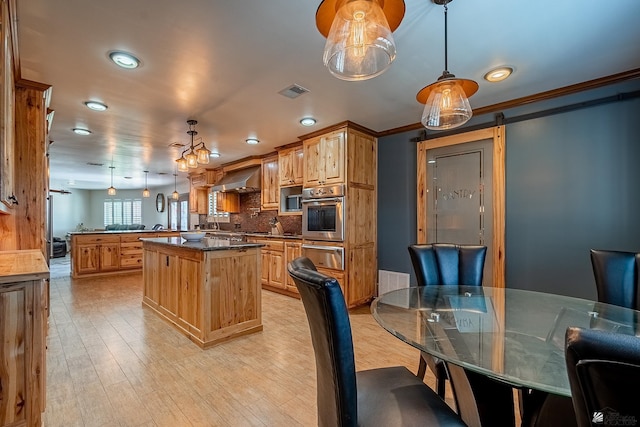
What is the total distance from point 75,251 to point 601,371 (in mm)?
7578

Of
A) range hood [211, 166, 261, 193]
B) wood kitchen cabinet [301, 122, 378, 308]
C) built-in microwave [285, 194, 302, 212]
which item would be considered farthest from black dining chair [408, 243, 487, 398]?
range hood [211, 166, 261, 193]

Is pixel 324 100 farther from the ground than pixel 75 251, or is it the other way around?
pixel 324 100

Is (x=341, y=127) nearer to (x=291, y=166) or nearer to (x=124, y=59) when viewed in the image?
(x=291, y=166)

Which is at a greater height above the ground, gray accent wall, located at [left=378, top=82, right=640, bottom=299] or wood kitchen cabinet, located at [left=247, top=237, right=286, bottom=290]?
gray accent wall, located at [left=378, top=82, right=640, bottom=299]

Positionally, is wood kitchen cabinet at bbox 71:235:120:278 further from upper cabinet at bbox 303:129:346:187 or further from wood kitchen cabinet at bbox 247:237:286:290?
upper cabinet at bbox 303:129:346:187

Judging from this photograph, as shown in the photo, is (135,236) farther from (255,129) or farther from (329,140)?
(329,140)

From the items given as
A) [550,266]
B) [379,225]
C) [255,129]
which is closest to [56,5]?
[255,129]

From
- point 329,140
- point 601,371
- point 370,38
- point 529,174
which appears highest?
point 329,140

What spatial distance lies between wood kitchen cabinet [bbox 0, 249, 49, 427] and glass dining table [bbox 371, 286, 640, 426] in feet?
5.77

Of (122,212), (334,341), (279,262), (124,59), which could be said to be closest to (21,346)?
(334,341)

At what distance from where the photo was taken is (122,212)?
1212 cm

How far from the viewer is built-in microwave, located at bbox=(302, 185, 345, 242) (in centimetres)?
381

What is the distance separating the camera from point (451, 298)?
189 centimetres

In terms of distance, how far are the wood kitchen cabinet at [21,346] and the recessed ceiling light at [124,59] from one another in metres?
1.69
